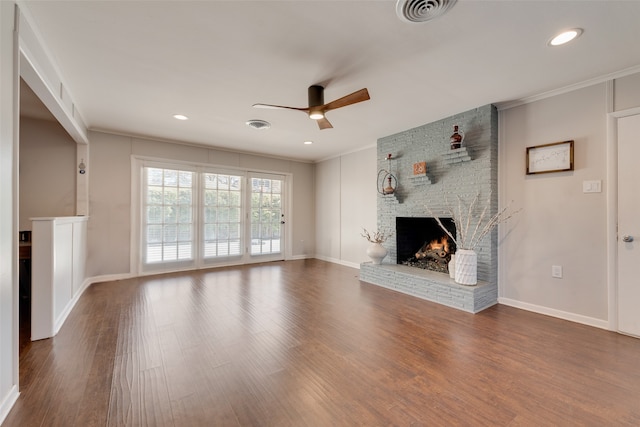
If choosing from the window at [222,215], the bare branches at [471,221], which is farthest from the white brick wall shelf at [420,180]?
the window at [222,215]

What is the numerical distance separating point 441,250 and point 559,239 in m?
1.44

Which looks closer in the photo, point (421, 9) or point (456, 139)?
point (421, 9)

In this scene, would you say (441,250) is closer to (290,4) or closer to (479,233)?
(479,233)

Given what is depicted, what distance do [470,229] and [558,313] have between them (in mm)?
1203

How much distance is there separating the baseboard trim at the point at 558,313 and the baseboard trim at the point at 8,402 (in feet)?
14.1

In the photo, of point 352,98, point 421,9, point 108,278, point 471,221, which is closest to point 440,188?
point 471,221

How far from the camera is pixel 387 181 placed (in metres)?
4.58

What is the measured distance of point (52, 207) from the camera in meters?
3.86

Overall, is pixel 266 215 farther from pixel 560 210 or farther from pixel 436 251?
pixel 560 210

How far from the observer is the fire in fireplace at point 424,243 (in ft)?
13.1

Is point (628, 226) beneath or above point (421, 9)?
beneath

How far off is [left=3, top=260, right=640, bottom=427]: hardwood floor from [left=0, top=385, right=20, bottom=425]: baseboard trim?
0.04m

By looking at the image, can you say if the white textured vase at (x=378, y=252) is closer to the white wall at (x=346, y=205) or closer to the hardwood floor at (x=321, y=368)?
the white wall at (x=346, y=205)

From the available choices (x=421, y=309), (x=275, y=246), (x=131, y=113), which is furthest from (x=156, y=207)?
(x=421, y=309)
